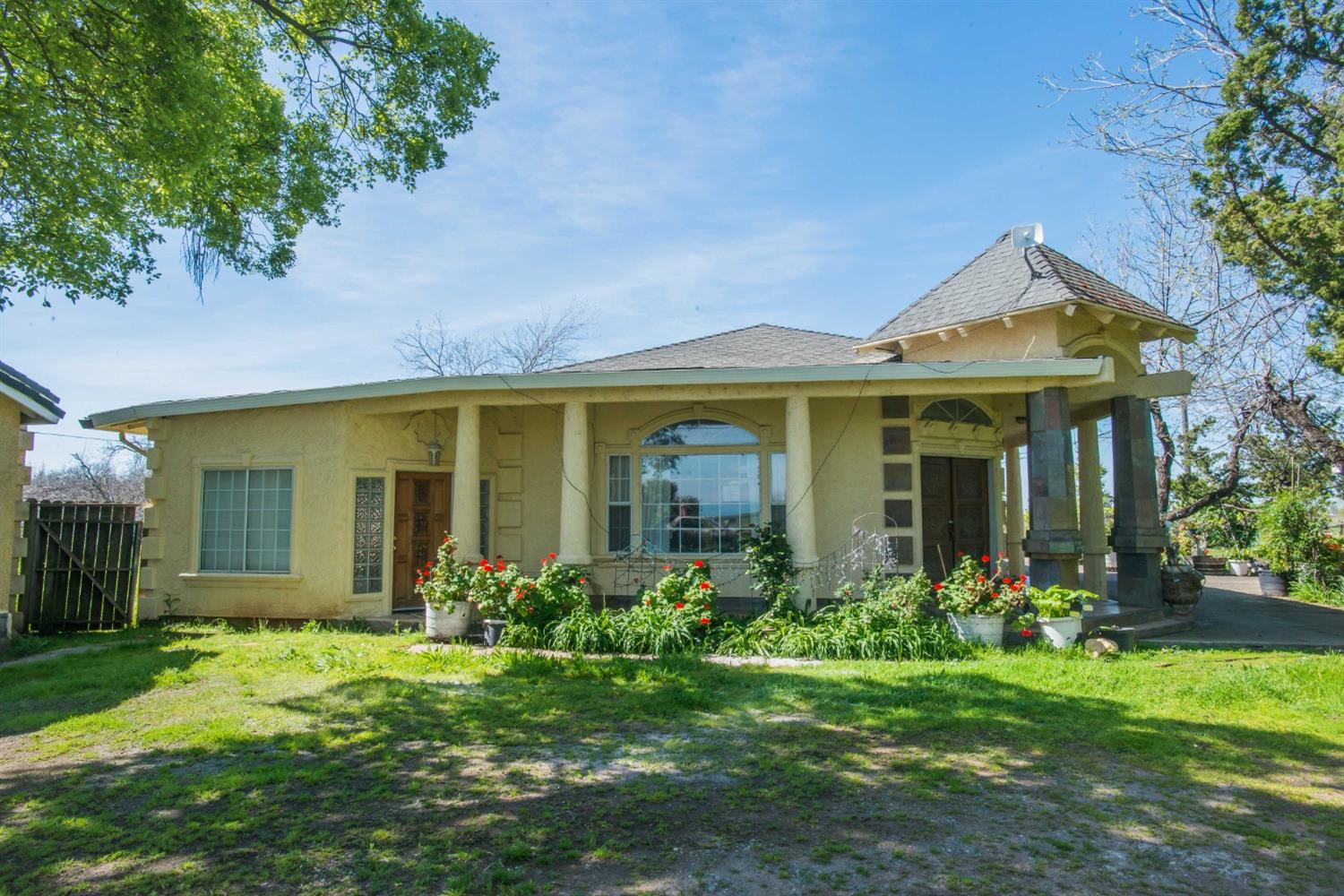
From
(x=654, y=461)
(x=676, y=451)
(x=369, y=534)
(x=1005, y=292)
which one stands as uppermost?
(x=1005, y=292)

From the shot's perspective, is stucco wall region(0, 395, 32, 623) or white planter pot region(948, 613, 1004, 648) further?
stucco wall region(0, 395, 32, 623)

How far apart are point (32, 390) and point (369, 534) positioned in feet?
13.7

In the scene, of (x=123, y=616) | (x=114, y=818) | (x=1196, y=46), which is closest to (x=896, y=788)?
(x=114, y=818)

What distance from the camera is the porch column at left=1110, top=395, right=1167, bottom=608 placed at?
1080 cm

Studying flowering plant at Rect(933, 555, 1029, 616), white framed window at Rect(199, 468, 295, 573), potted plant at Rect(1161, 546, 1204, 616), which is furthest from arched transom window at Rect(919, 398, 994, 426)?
white framed window at Rect(199, 468, 295, 573)

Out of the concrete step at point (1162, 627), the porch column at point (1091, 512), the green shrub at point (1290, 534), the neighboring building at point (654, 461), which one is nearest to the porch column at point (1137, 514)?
the neighboring building at point (654, 461)

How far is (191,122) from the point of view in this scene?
7.10m

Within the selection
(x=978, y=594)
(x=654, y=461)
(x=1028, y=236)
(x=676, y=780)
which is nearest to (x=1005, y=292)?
(x=1028, y=236)

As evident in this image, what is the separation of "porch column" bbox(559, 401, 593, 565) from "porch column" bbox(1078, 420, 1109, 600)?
23.6 feet

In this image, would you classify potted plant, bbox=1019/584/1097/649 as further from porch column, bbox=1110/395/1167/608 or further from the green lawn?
porch column, bbox=1110/395/1167/608

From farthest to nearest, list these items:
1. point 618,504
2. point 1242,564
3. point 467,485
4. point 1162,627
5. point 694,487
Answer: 1. point 1242,564
2. point 618,504
3. point 694,487
4. point 467,485
5. point 1162,627

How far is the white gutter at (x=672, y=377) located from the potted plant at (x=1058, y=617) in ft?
7.89

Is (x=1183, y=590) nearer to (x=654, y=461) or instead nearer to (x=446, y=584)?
(x=654, y=461)

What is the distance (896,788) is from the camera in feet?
15.0
